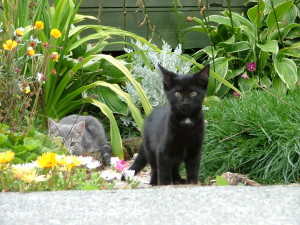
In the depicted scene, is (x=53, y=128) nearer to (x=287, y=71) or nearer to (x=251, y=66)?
(x=251, y=66)

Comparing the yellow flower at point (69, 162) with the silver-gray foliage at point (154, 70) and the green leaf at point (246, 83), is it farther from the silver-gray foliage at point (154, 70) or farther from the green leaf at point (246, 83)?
the green leaf at point (246, 83)

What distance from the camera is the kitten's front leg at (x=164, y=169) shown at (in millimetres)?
4281

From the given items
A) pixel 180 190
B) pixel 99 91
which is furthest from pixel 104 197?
pixel 99 91

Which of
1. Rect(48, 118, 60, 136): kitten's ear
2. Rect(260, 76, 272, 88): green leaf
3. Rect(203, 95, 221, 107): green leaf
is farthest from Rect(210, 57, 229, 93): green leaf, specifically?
Rect(48, 118, 60, 136): kitten's ear

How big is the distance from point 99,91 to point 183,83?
2.29 meters

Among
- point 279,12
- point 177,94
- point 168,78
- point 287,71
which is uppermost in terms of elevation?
point 279,12

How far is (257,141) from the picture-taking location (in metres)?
4.56

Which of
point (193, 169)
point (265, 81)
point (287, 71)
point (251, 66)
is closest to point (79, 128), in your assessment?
point (193, 169)

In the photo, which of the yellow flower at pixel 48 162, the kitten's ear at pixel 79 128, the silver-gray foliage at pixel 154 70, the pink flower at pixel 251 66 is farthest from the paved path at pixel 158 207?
the pink flower at pixel 251 66

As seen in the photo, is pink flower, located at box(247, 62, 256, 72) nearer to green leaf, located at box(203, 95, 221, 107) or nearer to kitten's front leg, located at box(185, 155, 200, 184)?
green leaf, located at box(203, 95, 221, 107)

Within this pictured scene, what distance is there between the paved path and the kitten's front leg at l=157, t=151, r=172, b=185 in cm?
129

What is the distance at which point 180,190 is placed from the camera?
9.70 feet

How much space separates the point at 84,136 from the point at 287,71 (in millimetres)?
2488

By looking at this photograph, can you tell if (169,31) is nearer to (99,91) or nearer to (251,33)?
(251,33)
